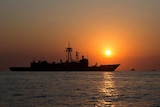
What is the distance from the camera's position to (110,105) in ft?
117

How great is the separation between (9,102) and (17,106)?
11.3ft

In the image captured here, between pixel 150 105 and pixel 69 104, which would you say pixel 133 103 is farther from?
pixel 69 104

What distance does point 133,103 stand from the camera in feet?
122

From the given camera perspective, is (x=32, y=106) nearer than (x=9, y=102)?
Yes

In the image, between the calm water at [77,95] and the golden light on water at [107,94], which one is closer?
the calm water at [77,95]

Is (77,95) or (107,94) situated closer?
(77,95)

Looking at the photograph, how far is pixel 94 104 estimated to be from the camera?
3656 cm

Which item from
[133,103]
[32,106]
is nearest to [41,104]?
[32,106]

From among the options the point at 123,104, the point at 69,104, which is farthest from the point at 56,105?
the point at 123,104

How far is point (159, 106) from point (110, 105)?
474 cm

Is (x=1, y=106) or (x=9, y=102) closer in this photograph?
(x=1, y=106)

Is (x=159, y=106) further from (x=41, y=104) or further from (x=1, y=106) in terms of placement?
(x=1, y=106)

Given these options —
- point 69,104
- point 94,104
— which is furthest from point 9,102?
point 94,104

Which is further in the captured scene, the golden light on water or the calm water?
the golden light on water
